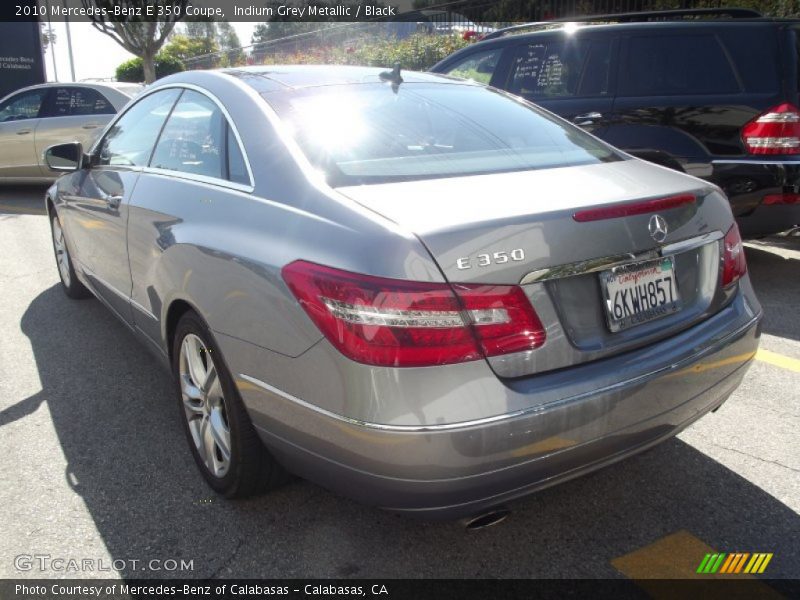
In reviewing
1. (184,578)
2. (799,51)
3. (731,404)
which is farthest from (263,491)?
(799,51)

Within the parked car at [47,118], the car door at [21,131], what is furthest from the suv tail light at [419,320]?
the car door at [21,131]

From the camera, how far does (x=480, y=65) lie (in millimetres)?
6754

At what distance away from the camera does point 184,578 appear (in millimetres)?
2434

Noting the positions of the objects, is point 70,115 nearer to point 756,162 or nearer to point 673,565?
point 756,162

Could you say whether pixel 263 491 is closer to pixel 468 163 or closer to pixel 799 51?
pixel 468 163

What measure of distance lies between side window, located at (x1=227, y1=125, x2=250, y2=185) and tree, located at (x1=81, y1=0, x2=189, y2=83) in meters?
22.0

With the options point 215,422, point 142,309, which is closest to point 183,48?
point 142,309

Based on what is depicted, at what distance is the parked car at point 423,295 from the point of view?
1.98m

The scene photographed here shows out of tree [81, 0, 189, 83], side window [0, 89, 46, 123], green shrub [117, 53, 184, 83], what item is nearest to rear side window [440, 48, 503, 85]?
side window [0, 89, 46, 123]

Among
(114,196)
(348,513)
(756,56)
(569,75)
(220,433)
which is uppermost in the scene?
(756,56)

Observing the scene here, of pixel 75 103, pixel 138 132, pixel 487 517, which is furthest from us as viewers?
pixel 75 103

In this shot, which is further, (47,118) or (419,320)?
(47,118)

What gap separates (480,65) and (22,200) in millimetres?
7579

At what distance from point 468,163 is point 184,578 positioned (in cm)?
170
